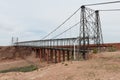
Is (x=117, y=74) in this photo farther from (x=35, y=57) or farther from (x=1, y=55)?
(x=1, y=55)

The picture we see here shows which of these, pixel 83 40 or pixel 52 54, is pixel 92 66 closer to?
pixel 83 40

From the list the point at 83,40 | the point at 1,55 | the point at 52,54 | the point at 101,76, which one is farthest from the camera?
the point at 1,55

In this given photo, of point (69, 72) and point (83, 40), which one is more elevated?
point (83, 40)

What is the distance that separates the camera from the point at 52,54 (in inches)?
2079

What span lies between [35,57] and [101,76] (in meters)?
48.3

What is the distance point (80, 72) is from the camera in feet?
53.2

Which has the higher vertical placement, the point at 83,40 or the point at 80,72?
the point at 83,40

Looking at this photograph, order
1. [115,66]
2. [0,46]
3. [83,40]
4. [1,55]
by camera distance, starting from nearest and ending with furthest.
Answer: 1. [115,66]
2. [83,40]
3. [1,55]
4. [0,46]

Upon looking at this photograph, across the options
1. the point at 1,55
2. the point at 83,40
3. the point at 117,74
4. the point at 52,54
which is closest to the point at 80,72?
the point at 117,74

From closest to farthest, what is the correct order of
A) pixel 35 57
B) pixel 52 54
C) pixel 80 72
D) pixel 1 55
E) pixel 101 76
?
pixel 101 76 < pixel 80 72 < pixel 52 54 < pixel 35 57 < pixel 1 55

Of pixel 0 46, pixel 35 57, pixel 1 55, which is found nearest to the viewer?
pixel 35 57

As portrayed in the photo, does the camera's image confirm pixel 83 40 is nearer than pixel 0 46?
Yes

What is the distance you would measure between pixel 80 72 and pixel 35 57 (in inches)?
1839

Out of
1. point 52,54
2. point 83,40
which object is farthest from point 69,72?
point 52,54
